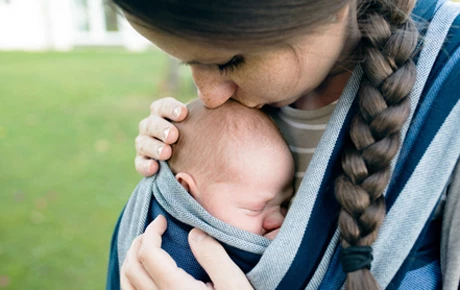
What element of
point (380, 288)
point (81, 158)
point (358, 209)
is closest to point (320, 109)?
point (358, 209)

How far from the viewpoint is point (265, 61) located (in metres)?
1.16

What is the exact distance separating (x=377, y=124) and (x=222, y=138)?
1.63 ft

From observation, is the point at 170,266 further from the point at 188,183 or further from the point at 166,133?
the point at 166,133

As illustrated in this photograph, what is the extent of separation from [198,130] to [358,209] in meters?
0.57

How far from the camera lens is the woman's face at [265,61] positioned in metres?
1.14

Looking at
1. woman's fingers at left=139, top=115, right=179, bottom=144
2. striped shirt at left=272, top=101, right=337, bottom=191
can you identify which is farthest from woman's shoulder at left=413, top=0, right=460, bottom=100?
woman's fingers at left=139, top=115, right=179, bottom=144

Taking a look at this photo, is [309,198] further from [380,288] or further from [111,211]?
[111,211]

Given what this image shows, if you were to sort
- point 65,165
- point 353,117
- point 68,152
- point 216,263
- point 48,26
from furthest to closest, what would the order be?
1. point 48,26
2. point 68,152
3. point 65,165
4. point 216,263
5. point 353,117

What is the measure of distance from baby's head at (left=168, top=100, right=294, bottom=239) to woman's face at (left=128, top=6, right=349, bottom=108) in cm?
22

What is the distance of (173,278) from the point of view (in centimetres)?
138

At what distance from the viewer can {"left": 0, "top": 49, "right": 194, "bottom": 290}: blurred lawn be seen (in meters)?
4.18

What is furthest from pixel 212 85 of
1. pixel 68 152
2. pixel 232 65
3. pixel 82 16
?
pixel 82 16

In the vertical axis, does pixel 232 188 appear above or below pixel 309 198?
below

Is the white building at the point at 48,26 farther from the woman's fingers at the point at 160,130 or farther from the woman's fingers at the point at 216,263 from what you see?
the woman's fingers at the point at 216,263
